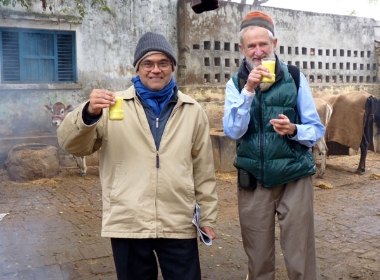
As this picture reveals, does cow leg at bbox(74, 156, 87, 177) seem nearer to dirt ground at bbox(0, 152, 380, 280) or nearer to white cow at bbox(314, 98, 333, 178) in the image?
dirt ground at bbox(0, 152, 380, 280)

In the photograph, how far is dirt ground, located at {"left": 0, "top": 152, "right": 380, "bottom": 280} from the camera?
432 centimetres

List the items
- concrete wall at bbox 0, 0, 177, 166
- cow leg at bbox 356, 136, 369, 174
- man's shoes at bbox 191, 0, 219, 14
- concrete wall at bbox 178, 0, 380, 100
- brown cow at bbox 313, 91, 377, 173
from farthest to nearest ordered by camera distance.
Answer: concrete wall at bbox 178, 0, 380, 100
cow leg at bbox 356, 136, 369, 174
brown cow at bbox 313, 91, 377, 173
concrete wall at bbox 0, 0, 177, 166
man's shoes at bbox 191, 0, 219, 14

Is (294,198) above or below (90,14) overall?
below

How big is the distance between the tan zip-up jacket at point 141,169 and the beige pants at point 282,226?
62cm

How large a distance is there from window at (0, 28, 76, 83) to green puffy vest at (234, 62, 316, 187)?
299 inches

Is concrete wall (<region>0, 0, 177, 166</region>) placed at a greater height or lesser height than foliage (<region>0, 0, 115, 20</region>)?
lesser

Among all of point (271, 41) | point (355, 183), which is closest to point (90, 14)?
point (355, 183)

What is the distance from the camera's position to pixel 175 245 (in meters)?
2.54

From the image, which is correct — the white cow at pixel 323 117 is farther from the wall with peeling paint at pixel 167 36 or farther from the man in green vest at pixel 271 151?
the man in green vest at pixel 271 151

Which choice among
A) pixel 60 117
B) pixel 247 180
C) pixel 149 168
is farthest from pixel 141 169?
pixel 60 117

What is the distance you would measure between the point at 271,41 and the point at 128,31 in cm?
786

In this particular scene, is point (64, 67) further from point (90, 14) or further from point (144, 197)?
point (144, 197)

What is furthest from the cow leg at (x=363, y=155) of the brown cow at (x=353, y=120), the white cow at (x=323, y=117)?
the white cow at (x=323, y=117)

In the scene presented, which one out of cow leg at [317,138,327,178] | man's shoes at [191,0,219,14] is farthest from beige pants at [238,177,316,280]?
cow leg at [317,138,327,178]
